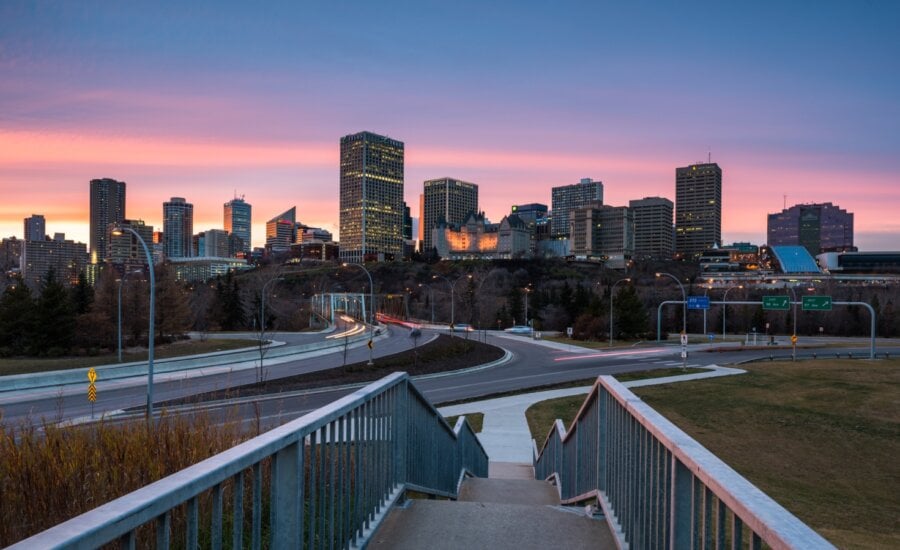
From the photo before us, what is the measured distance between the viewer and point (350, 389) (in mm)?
28453

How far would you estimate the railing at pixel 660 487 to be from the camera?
1.85 metres

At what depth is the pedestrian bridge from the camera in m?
1.88

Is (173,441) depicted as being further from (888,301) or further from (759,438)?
(888,301)

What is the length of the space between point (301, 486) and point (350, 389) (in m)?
26.1

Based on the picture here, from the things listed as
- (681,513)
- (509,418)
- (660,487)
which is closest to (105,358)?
(509,418)

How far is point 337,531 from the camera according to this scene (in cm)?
400

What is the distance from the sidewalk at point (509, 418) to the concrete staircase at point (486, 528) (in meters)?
12.8

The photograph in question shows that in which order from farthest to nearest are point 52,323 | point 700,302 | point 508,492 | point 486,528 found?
point 700,302
point 52,323
point 508,492
point 486,528

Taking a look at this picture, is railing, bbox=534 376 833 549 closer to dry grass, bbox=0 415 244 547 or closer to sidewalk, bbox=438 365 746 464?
dry grass, bbox=0 415 244 547

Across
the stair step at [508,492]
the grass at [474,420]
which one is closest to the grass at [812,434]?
the grass at [474,420]

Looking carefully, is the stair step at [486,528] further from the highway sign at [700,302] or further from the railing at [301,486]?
the highway sign at [700,302]

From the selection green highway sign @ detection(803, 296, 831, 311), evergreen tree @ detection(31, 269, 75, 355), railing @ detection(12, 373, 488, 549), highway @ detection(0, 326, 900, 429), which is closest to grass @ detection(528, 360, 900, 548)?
highway @ detection(0, 326, 900, 429)

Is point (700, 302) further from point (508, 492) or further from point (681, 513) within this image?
point (681, 513)

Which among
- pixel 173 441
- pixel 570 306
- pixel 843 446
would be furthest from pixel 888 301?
pixel 173 441
